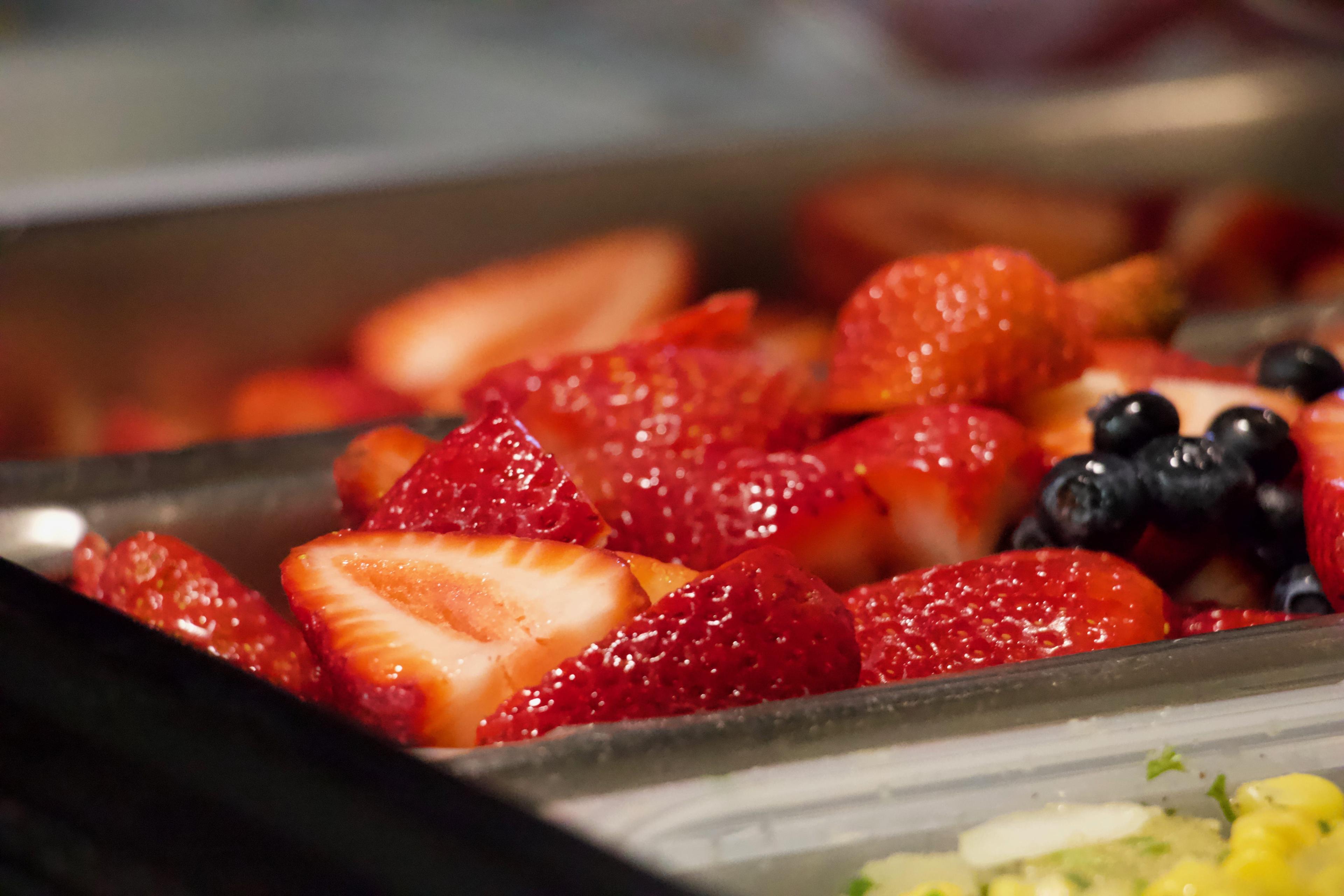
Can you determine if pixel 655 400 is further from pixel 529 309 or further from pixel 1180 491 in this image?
pixel 529 309

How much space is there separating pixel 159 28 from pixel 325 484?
2.87 meters

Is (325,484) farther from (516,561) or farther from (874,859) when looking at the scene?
(874,859)

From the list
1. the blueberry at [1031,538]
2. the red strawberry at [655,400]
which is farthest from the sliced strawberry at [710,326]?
the blueberry at [1031,538]

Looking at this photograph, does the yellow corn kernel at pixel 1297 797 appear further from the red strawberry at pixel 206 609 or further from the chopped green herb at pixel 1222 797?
the red strawberry at pixel 206 609

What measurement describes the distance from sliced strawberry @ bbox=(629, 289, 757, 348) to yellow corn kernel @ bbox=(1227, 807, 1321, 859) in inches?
21.4

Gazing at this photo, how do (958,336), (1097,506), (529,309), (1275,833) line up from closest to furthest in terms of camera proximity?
1. (1275,833)
2. (1097,506)
3. (958,336)
4. (529,309)

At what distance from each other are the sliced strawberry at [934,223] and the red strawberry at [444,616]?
1527 mm

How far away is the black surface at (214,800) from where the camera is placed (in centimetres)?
40

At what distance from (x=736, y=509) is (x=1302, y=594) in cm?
34

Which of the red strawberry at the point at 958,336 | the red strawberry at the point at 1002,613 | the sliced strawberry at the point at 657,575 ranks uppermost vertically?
the red strawberry at the point at 958,336

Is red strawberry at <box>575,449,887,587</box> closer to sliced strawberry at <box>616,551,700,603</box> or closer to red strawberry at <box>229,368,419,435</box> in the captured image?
sliced strawberry at <box>616,551,700,603</box>

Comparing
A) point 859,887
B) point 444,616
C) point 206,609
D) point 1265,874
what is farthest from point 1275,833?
point 206,609

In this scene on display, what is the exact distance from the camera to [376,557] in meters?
0.67

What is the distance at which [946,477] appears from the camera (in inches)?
30.0
